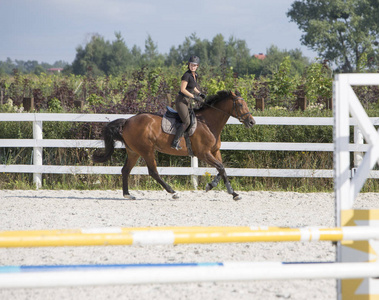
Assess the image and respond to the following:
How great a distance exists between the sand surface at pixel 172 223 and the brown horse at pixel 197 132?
719 millimetres

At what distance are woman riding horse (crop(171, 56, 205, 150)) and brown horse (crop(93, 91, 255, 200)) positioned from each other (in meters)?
0.19

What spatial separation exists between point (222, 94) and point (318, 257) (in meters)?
4.73

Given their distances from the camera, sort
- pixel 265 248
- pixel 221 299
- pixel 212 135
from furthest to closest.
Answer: pixel 212 135 < pixel 265 248 < pixel 221 299

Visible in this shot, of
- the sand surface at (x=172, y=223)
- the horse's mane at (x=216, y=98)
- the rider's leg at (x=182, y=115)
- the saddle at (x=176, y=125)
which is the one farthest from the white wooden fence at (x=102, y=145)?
the rider's leg at (x=182, y=115)

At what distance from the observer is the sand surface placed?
396 cm

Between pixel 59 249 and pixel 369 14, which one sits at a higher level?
pixel 369 14

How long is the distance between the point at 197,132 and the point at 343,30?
158ft

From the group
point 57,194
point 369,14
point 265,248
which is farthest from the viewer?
point 369,14

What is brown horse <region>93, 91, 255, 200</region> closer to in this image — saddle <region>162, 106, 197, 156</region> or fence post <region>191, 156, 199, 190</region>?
saddle <region>162, 106, 197, 156</region>

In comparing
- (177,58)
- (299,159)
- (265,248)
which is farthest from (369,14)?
(265,248)

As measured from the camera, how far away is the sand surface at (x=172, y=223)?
3963 millimetres

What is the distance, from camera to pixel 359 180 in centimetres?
325

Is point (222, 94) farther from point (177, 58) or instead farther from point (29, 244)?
point (177, 58)

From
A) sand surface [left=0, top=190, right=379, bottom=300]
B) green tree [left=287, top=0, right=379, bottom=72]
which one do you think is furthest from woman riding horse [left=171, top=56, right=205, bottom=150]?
green tree [left=287, top=0, right=379, bottom=72]
